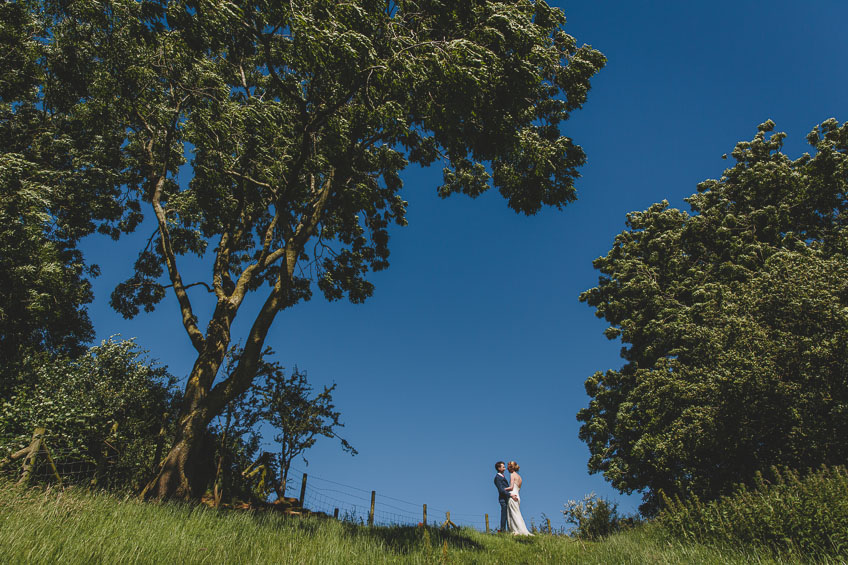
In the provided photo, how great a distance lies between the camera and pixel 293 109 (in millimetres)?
11094

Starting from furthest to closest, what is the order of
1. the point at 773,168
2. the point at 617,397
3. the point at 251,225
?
the point at 617,397 → the point at 773,168 → the point at 251,225

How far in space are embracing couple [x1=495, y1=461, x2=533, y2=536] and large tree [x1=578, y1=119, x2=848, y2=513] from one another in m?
4.74

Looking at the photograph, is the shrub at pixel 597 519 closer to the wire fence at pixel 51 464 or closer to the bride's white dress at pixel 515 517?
the bride's white dress at pixel 515 517

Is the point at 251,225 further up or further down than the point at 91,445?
further up

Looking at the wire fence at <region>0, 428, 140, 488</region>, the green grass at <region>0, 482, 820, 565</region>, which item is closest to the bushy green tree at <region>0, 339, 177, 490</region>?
the wire fence at <region>0, 428, 140, 488</region>

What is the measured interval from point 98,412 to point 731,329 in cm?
1959

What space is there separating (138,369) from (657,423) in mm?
18968

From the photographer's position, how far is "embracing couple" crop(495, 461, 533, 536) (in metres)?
10.6

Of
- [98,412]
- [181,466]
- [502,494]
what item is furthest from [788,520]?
[98,412]

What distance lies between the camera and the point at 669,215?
18.7 m

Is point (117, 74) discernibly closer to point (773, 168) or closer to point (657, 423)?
point (657, 423)

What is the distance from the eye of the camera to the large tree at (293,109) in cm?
694

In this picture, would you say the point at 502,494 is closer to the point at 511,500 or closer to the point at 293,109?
the point at 511,500

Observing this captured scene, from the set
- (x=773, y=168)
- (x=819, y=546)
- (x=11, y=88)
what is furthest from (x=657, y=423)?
(x=11, y=88)
